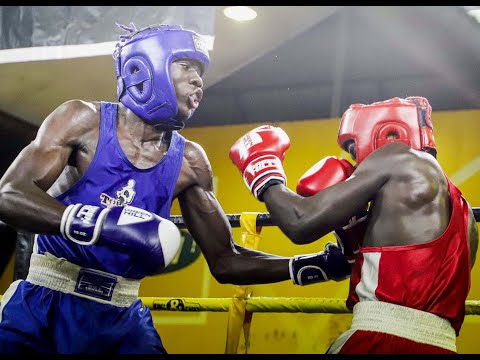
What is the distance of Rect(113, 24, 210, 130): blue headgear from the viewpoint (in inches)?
72.9

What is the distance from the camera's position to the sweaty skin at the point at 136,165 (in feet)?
5.24

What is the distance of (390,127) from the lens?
1.70m

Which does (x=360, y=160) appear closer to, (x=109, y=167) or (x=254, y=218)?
(x=254, y=218)

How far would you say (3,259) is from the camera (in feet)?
16.8

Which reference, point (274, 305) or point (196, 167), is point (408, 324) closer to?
point (274, 305)

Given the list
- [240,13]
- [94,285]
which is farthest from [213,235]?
[240,13]

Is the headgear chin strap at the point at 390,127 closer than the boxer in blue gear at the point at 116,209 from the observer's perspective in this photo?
No

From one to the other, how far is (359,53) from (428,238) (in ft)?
10.2

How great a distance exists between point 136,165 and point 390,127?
0.79 metres

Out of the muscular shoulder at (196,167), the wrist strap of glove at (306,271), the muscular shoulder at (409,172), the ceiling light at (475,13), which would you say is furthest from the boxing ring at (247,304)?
the ceiling light at (475,13)

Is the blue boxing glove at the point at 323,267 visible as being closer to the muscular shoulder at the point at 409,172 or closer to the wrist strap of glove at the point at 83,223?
the muscular shoulder at the point at 409,172

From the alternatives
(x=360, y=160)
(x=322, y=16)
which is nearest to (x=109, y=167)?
(x=360, y=160)

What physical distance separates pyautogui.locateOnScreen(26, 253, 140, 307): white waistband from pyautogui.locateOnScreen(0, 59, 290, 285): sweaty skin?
0.60 feet

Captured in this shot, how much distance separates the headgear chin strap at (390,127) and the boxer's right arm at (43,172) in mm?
816
